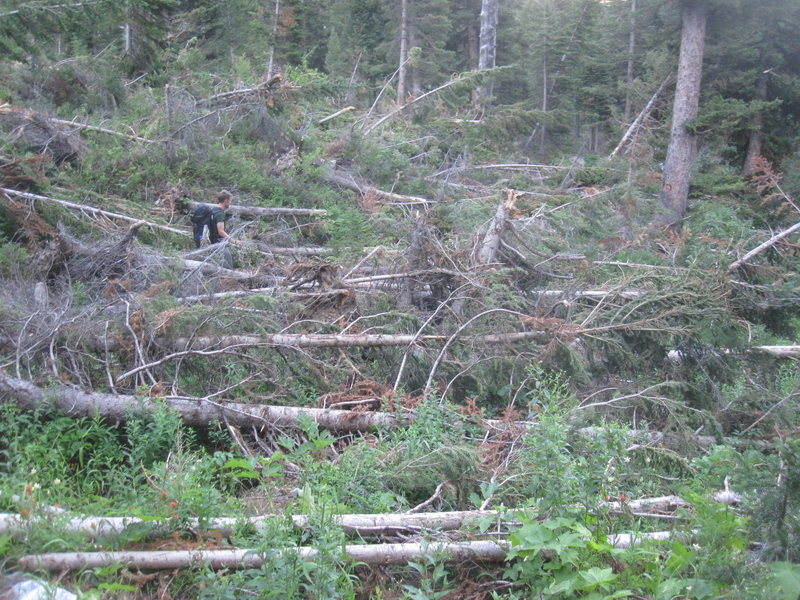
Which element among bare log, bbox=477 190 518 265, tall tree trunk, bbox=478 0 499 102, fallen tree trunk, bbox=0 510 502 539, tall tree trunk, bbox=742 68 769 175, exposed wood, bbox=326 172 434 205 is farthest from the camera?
tall tree trunk, bbox=478 0 499 102

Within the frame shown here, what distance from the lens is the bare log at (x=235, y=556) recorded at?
3391 mm

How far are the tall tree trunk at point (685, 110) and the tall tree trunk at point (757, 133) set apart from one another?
1485 mm

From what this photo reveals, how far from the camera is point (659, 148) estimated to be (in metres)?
19.1

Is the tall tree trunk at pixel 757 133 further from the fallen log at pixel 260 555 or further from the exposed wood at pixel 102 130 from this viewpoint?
the fallen log at pixel 260 555

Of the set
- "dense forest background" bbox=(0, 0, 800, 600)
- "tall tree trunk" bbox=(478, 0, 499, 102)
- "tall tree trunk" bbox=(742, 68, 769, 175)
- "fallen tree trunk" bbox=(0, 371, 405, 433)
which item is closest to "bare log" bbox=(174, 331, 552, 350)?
"dense forest background" bbox=(0, 0, 800, 600)

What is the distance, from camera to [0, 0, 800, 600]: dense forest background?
139 inches

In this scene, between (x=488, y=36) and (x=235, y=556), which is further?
(x=488, y=36)

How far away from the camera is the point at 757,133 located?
17.3 metres

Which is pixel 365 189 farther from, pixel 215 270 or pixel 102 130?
pixel 215 270

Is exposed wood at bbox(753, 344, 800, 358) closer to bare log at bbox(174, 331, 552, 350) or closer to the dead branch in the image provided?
bare log at bbox(174, 331, 552, 350)

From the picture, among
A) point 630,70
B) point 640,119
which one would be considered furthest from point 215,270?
point 630,70

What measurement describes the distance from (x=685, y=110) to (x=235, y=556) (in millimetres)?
16179

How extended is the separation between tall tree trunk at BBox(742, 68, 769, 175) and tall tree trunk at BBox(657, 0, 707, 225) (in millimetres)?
1485

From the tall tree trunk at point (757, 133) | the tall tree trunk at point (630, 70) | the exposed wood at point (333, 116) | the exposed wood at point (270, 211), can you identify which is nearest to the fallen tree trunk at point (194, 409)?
the exposed wood at point (270, 211)
